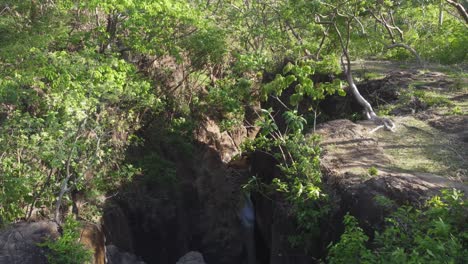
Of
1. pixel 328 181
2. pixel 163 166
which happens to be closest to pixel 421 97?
pixel 328 181

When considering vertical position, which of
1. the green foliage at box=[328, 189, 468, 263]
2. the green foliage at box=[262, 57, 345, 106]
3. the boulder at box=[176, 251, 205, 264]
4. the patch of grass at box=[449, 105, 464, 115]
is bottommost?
the boulder at box=[176, 251, 205, 264]

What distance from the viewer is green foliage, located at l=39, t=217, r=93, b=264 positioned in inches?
325

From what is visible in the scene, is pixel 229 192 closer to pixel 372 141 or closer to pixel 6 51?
pixel 372 141

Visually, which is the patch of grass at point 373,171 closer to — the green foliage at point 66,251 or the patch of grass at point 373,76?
the green foliage at point 66,251

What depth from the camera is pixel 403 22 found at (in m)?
21.8

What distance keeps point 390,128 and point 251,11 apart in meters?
6.82

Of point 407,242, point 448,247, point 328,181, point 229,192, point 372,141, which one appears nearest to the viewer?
point 448,247

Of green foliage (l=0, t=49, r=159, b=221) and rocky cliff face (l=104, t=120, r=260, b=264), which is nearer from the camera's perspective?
green foliage (l=0, t=49, r=159, b=221)

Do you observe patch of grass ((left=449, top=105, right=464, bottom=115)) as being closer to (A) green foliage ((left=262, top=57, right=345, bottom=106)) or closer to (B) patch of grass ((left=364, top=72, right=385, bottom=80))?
(A) green foliage ((left=262, top=57, right=345, bottom=106))

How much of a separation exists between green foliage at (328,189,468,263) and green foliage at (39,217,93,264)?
4160 millimetres

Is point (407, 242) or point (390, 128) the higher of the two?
point (390, 128)

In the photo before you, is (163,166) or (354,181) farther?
(163,166)

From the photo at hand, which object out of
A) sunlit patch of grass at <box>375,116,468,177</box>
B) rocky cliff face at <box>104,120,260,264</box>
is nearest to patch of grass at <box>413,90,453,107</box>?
sunlit patch of grass at <box>375,116,468,177</box>

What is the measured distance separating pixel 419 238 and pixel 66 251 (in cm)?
562
